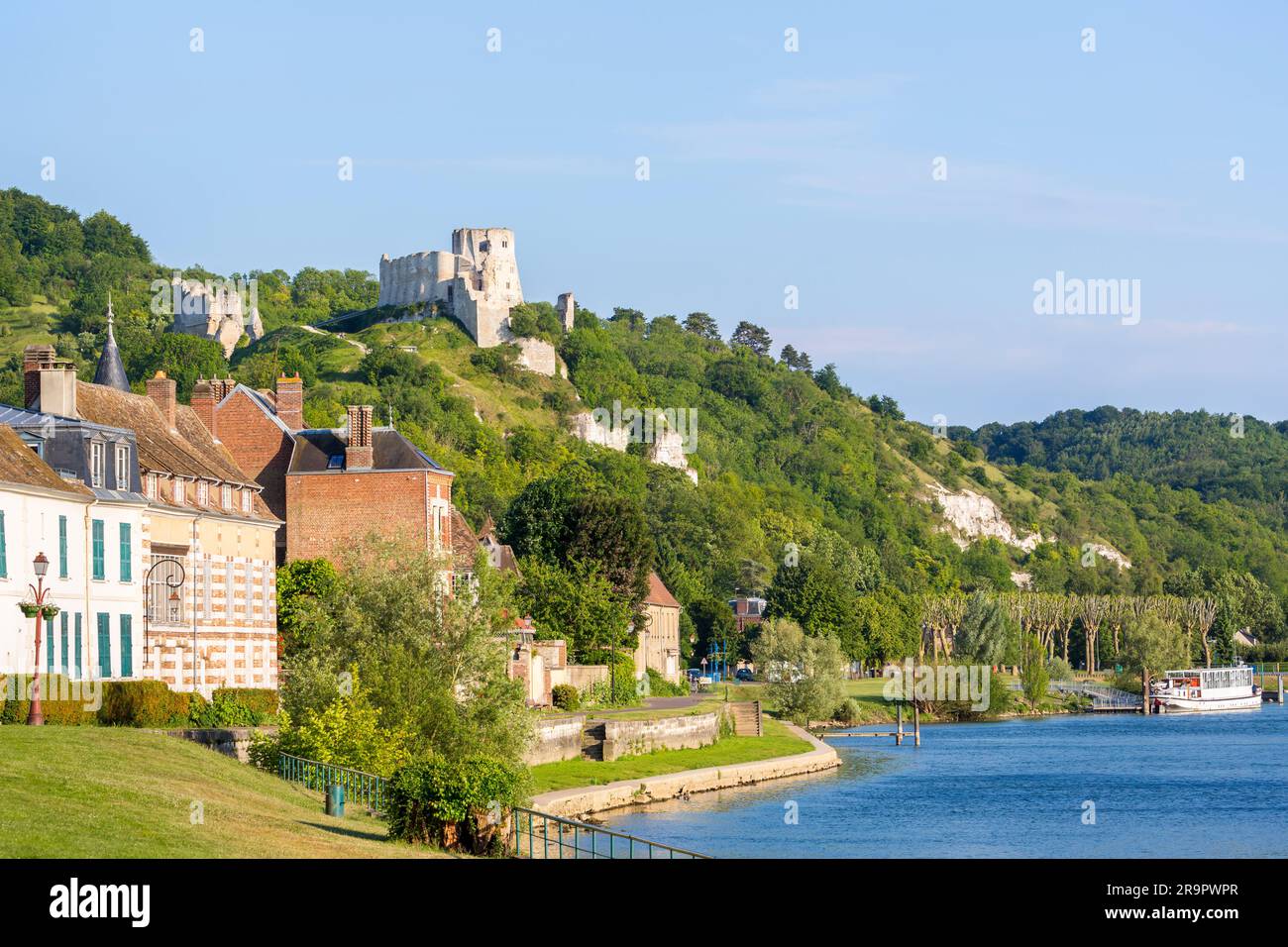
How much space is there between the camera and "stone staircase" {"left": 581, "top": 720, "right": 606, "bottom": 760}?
5541 centimetres

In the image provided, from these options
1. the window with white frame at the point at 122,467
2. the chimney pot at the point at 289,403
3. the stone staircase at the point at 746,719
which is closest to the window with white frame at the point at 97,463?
the window with white frame at the point at 122,467

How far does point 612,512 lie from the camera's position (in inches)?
3329

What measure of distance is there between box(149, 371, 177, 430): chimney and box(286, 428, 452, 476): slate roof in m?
6.65

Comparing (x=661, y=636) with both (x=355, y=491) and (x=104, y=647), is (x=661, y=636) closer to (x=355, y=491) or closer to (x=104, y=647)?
(x=355, y=491)

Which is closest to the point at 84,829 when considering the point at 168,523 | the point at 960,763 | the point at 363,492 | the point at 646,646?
the point at 168,523

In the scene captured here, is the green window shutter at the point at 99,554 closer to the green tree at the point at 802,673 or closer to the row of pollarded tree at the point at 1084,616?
the green tree at the point at 802,673

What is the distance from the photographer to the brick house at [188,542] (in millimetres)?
42281

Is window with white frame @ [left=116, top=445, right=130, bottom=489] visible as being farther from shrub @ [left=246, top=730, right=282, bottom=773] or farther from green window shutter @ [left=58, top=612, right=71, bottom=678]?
shrub @ [left=246, top=730, right=282, bottom=773]

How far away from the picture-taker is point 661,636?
341 ft

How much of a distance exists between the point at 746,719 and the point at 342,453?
2515cm

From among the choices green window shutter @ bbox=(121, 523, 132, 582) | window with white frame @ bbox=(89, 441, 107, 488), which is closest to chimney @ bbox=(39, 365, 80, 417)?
window with white frame @ bbox=(89, 441, 107, 488)

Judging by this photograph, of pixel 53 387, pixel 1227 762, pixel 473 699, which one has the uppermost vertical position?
pixel 53 387

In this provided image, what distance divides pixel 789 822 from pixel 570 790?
6.91 metres
